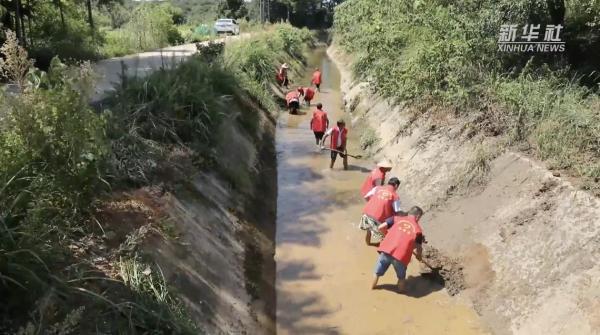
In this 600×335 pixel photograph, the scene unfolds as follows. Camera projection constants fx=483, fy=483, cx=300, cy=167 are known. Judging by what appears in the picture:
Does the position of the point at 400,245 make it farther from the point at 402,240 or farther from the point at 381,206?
the point at 381,206

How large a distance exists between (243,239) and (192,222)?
1.22m

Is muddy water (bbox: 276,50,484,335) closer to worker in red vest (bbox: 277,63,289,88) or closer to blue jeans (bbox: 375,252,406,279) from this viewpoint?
blue jeans (bbox: 375,252,406,279)

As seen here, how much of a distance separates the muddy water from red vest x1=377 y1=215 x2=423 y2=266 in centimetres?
72

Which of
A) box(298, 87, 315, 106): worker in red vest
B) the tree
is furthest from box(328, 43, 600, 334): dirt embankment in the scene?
the tree

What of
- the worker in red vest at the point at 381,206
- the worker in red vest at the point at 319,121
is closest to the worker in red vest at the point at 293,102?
the worker in red vest at the point at 319,121

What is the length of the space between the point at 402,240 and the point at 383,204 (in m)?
1.19

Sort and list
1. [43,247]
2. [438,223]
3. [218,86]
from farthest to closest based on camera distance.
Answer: [218,86]
[438,223]
[43,247]

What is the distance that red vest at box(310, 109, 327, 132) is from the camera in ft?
42.2

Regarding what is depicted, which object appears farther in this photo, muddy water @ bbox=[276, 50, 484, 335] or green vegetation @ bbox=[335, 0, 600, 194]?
green vegetation @ bbox=[335, 0, 600, 194]

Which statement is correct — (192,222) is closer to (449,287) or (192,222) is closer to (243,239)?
(243,239)

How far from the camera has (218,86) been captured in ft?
37.6

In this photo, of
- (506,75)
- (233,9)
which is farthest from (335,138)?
(233,9)

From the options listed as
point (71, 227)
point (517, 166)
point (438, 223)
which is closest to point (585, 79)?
point (517, 166)

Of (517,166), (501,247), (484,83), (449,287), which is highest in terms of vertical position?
(484,83)
